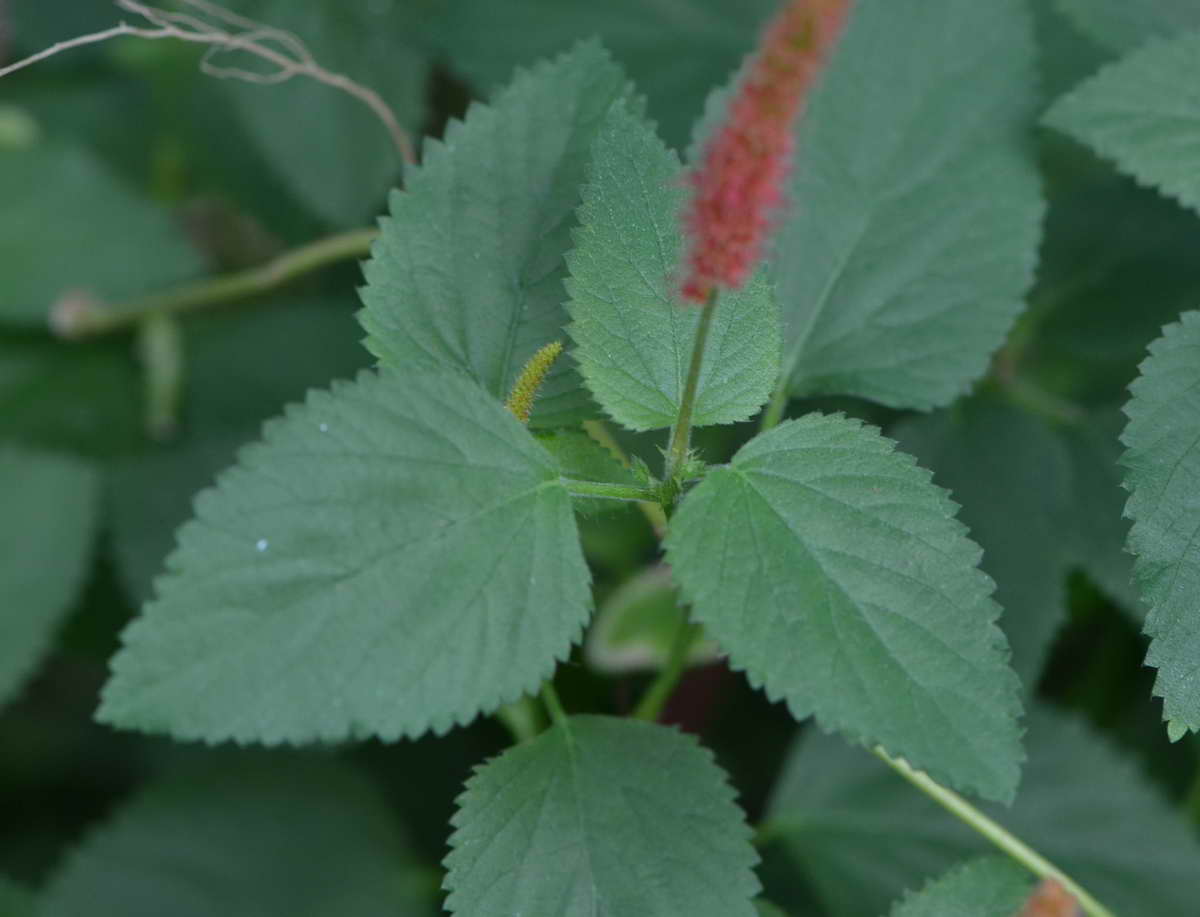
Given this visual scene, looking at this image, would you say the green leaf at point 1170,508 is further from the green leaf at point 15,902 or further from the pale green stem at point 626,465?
the green leaf at point 15,902

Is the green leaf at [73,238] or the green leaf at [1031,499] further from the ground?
the green leaf at [1031,499]

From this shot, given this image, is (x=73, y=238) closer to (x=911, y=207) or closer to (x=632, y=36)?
(x=632, y=36)

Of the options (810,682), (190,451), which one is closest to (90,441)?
(190,451)

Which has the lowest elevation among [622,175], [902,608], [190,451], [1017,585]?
[190,451]

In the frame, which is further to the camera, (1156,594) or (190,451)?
(190,451)

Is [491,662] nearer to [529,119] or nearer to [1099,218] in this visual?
[529,119]

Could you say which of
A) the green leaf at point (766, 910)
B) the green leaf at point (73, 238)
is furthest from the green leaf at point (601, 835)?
the green leaf at point (73, 238)

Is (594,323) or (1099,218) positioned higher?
→ (1099,218)
